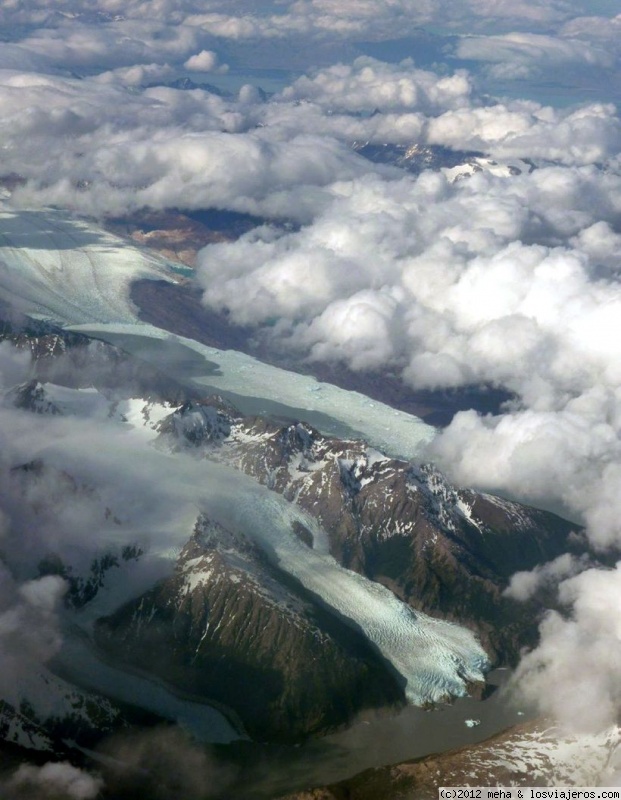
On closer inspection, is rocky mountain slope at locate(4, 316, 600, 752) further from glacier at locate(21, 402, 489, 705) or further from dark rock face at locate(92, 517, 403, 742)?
glacier at locate(21, 402, 489, 705)

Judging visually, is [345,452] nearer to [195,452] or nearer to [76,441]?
[195,452]

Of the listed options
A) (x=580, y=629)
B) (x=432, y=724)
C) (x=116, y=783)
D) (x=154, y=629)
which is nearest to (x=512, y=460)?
(x=580, y=629)

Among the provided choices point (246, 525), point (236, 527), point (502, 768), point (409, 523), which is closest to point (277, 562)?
point (236, 527)

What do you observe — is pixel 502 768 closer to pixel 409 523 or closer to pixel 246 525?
pixel 246 525

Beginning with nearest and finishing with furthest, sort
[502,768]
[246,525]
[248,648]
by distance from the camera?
[502,768] < [248,648] < [246,525]

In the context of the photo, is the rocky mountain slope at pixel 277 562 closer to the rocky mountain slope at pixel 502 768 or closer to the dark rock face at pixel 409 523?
the dark rock face at pixel 409 523
